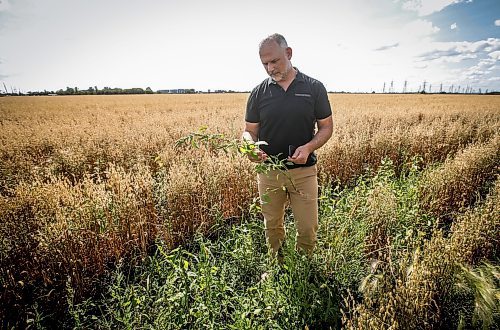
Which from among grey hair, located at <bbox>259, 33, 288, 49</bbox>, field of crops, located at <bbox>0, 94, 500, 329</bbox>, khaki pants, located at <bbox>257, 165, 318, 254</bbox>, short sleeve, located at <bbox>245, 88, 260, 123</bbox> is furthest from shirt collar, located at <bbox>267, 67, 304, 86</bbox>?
khaki pants, located at <bbox>257, 165, 318, 254</bbox>

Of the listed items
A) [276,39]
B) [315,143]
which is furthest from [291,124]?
[276,39]

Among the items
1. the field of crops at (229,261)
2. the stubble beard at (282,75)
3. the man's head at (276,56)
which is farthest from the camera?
the stubble beard at (282,75)

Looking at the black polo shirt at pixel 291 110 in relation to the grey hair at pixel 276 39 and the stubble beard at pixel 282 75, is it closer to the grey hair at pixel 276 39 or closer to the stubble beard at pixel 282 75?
the stubble beard at pixel 282 75

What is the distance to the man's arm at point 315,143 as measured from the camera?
88.1 inches

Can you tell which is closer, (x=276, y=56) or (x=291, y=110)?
(x=276, y=56)

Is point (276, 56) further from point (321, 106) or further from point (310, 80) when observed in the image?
point (321, 106)

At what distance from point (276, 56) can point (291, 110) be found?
478mm

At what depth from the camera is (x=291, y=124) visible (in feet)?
7.95

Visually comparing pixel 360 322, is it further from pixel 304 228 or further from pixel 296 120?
pixel 296 120

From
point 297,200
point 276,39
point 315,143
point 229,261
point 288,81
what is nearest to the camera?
point 276,39

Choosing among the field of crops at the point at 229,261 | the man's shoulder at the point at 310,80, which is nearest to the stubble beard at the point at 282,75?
the man's shoulder at the point at 310,80

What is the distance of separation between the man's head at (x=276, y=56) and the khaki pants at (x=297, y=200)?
35.1 inches

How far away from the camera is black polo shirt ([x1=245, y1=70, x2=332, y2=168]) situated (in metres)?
2.39

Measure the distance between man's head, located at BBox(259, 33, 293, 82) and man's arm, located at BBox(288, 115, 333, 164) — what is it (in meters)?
0.57
